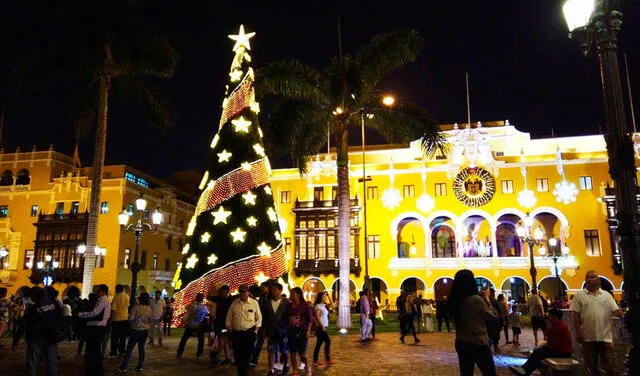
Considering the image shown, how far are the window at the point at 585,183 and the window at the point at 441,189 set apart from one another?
9.22 meters

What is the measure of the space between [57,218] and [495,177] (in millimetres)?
34277

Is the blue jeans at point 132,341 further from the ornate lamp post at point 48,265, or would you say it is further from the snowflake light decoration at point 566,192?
the snowflake light decoration at point 566,192

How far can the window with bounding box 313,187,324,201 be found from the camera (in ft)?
133

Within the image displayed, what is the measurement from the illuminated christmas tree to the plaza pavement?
2.18 metres

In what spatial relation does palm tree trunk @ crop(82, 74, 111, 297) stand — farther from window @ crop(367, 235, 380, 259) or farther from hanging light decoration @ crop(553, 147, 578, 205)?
hanging light decoration @ crop(553, 147, 578, 205)

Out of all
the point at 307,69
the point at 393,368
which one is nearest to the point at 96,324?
the point at 393,368

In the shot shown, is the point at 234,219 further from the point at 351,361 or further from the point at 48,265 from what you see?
the point at 48,265

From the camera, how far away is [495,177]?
3778 centimetres

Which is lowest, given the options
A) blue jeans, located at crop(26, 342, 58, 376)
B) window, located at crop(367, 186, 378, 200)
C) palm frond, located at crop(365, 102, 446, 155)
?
blue jeans, located at crop(26, 342, 58, 376)

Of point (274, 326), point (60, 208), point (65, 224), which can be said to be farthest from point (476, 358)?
point (60, 208)

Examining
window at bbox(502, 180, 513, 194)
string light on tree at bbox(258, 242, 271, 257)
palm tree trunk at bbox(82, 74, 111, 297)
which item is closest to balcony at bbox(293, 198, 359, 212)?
window at bbox(502, 180, 513, 194)

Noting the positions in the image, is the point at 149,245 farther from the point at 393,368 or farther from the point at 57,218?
the point at 393,368

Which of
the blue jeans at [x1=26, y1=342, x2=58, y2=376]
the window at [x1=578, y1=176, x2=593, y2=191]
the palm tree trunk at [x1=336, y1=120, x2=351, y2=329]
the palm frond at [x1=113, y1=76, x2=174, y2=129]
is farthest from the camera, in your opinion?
the window at [x1=578, y1=176, x2=593, y2=191]

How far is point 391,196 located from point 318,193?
18.9 ft
